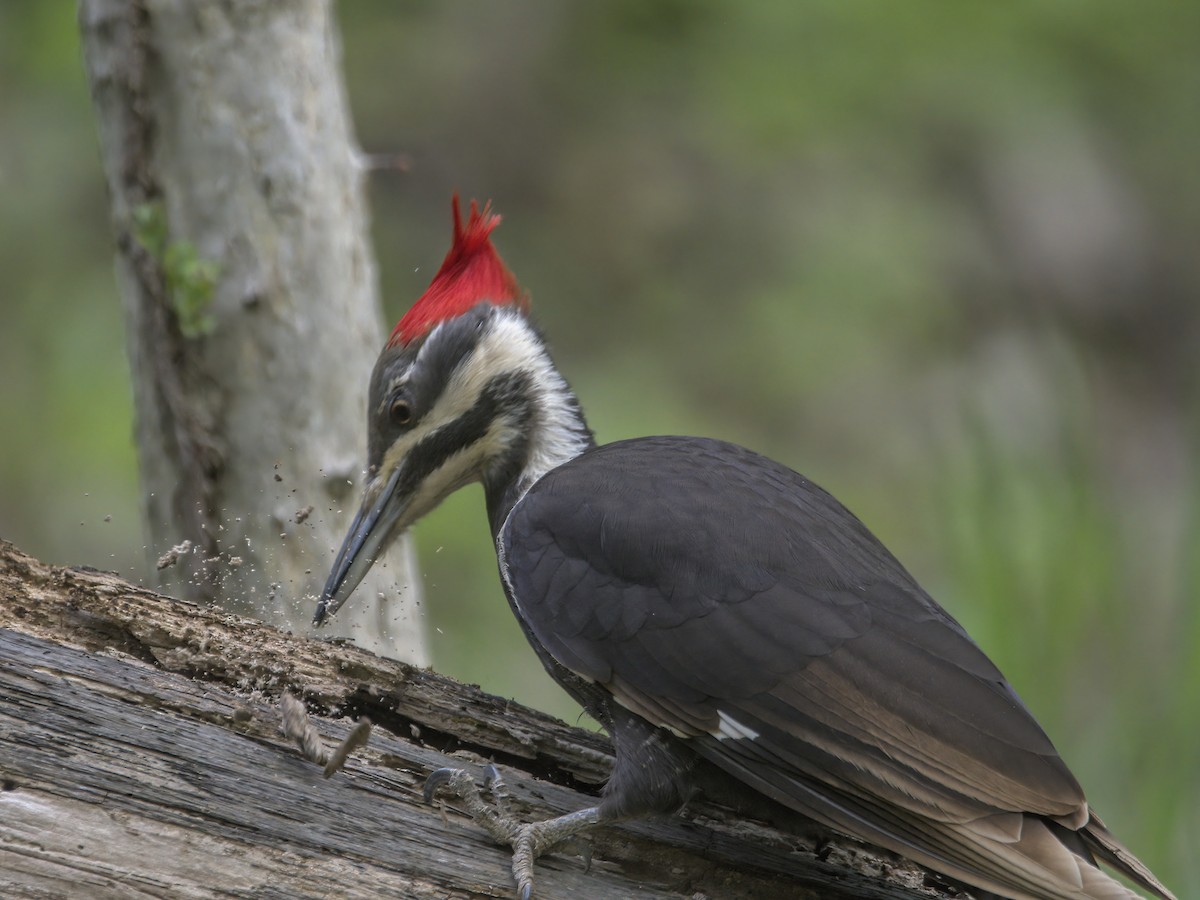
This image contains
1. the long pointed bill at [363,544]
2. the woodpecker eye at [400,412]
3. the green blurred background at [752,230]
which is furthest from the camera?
the green blurred background at [752,230]

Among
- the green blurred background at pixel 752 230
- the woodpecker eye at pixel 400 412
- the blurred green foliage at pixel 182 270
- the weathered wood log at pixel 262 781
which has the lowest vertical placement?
the weathered wood log at pixel 262 781

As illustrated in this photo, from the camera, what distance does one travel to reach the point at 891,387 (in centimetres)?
673

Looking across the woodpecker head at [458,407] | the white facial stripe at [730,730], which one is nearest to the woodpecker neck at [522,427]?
the woodpecker head at [458,407]

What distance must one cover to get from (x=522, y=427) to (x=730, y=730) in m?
1.09

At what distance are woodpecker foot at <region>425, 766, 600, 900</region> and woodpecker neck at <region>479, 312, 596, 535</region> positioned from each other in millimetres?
856

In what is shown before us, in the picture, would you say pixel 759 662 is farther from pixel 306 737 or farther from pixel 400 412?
pixel 400 412

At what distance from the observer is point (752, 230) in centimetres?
727

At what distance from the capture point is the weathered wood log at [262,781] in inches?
86.3

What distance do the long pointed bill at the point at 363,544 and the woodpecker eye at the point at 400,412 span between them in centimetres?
11

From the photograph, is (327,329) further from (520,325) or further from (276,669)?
(276,669)

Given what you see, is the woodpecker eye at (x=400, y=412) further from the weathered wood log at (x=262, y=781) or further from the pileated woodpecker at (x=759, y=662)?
the weathered wood log at (x=262, y=781)

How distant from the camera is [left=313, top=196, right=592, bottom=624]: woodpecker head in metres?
3.21

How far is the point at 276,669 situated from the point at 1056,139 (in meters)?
6.24

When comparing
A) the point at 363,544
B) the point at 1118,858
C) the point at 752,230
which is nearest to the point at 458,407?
the point at 363,544
